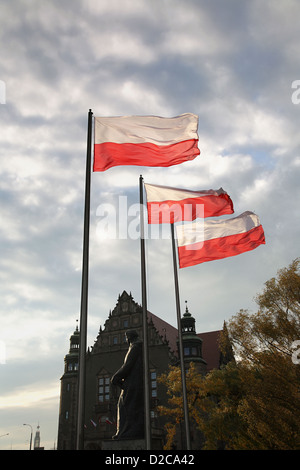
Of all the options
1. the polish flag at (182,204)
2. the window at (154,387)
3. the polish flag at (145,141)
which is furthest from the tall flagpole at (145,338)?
the window at (154,387)

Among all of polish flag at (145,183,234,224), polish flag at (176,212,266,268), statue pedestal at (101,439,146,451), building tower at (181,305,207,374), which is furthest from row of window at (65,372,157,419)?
statue pedestal at (101,439,146,451)

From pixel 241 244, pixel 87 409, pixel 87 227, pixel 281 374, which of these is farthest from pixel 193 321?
pixel 87 227

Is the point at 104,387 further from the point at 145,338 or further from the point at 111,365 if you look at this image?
the point at 145,338

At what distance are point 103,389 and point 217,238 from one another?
3703cm

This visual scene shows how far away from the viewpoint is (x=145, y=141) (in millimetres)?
12352

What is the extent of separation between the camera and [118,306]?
51.3m

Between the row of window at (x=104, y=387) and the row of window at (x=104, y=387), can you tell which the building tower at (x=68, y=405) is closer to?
the row of window at (x=104, y=387)

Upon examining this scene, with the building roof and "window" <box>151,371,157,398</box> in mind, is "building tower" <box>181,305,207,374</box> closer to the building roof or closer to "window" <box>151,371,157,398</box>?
the building roof

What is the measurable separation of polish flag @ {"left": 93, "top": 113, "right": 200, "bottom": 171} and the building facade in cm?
3603

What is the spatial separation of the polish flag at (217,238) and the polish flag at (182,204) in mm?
1193

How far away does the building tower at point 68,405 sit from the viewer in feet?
156

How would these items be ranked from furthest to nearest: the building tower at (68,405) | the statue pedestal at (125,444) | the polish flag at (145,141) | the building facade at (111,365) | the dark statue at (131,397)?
the building tower at (68,405) → the building facade at (111,365) → the polish flag at (145,141) → the dark statue at (131,397) → the statue pedestal at (125,444)

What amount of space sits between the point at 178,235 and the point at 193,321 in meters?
37.7
